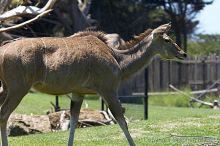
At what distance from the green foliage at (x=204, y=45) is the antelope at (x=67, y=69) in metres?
45.4

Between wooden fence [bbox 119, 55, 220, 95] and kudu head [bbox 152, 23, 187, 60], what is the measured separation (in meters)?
19.7

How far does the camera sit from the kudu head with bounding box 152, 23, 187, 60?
985cm

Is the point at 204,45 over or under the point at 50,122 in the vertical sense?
over

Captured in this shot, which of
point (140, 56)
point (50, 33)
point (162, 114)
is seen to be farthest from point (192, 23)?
point (140, 56)

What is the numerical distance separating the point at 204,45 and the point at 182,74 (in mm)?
27972

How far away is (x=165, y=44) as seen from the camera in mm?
9906

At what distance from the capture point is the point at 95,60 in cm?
902

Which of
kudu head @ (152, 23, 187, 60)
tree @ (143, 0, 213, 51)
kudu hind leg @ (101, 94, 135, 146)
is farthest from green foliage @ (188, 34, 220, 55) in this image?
kudu hind leg @ (101, 94, 135, 146)

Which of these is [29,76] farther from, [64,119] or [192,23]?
[192,23]

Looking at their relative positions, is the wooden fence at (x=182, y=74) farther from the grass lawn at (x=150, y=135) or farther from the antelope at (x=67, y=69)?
the antelope at (x=67, y=69)

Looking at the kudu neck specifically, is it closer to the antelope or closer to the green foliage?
the antelope

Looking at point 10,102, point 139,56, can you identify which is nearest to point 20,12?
point 139,56

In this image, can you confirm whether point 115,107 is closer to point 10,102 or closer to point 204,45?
point 10,102

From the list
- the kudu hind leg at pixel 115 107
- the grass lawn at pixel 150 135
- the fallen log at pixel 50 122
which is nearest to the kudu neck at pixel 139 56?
the kudu hind leg at pixel 115 107
